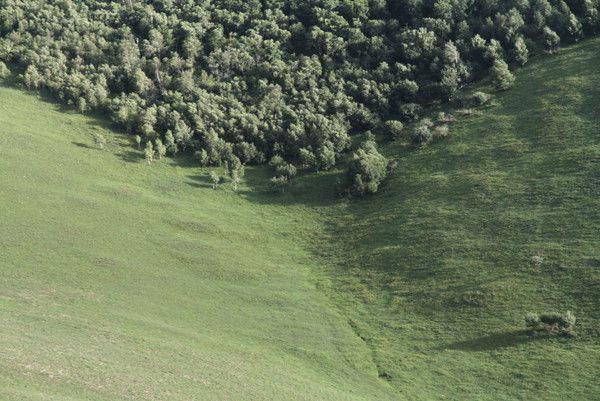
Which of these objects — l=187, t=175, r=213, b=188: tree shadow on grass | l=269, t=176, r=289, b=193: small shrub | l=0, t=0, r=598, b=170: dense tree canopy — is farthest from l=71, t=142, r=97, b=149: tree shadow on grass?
l=269, t=176, r=289, b=193: small shrub

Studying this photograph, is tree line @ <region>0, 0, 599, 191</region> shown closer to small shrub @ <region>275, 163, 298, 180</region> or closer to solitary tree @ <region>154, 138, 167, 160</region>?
solitary tree @ <region>154, 138, 167, 160</region>

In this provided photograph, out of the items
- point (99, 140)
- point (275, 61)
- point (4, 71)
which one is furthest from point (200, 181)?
point (4, 71)

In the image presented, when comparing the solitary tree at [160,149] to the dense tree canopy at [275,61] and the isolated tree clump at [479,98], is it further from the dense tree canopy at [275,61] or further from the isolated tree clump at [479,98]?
the isolated tree clump at [479,98]

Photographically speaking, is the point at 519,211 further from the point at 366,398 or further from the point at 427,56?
the point at 427,56

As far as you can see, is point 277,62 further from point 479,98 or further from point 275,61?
point 479,98

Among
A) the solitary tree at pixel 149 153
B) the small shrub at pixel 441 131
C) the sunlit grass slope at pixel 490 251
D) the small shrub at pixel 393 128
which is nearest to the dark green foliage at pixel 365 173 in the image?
the sunlit grass slope at pixel 490 251

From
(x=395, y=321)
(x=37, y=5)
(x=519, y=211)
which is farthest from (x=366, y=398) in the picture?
(x=37, y=5)

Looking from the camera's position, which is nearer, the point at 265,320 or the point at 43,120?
the point at 265,320
